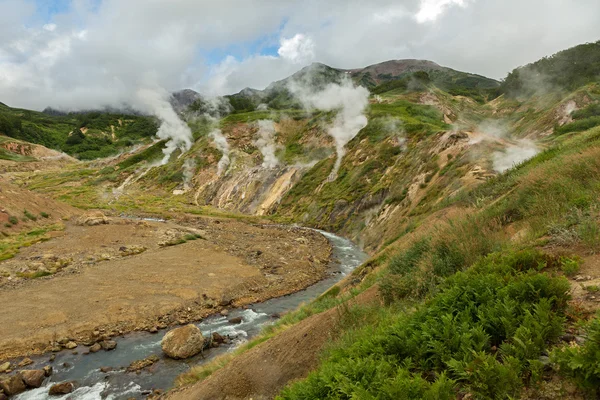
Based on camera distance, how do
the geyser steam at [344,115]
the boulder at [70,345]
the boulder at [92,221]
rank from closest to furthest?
the boulder at [70,345] < the boulder at [92,221] < the geyser steam at [344,115]

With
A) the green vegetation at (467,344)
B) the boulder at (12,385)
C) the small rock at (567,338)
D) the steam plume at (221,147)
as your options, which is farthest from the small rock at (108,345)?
the steam plume at (221,147)

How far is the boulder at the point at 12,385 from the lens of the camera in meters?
11.4

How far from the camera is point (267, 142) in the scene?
85312 mm

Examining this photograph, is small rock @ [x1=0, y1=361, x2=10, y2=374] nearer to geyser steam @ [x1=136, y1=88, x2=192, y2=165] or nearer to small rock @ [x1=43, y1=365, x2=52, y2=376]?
small rock @ [x1=43, y1=365, x2=52, y2=376]

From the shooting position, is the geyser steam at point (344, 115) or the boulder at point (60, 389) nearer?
the boulder at point (60, 389)

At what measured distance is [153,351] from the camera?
14.4 m

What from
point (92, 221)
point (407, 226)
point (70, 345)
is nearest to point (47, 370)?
point (70, 345)

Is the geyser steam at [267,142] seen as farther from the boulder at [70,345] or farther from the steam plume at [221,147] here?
the boulder at [70,345]

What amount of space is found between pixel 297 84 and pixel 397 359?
180 metres

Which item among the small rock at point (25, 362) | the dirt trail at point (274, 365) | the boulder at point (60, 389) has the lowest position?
the boulder at point (60, 389)

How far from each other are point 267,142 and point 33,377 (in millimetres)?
76275

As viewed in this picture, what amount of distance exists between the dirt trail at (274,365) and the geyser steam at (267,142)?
6406 cm

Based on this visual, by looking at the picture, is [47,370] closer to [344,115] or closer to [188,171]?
[344,115]

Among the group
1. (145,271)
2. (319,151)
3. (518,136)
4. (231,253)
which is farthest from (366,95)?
(145,271)
